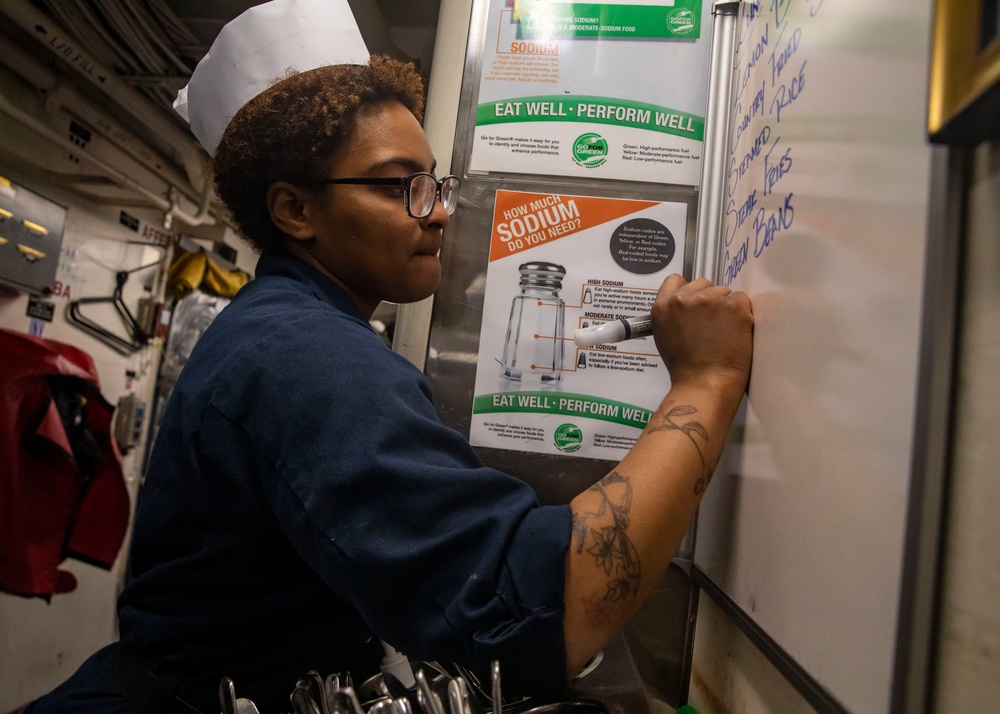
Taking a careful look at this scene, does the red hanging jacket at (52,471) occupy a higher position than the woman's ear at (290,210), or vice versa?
the woman's ear at (290,210)

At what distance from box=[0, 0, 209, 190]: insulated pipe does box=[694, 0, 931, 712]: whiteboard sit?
6.80 feet

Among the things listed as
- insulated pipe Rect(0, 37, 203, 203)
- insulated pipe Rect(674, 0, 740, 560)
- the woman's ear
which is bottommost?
the woman's ear

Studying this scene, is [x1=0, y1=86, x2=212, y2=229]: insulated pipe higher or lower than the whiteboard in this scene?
higher

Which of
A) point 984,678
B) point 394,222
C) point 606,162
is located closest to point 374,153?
point 394,222

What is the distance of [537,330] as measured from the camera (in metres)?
1.12

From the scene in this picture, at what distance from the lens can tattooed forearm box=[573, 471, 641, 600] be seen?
56cm

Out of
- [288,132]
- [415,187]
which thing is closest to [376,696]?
[415,187]

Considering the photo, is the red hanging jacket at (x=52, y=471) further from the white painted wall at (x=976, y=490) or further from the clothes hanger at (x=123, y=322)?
the white painted wall at (x=976, y=490)

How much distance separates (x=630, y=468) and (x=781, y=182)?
37 cm

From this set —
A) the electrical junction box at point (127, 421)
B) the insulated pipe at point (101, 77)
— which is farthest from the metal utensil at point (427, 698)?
the electrical junction box at point (127, 421)

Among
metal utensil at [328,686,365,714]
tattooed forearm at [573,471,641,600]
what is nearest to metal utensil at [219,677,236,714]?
metal utensil at [328,686,365,714]

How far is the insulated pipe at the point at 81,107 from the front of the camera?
2.03 meters

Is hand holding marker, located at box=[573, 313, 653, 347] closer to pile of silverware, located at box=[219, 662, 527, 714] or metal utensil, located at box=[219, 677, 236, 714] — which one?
pile of silverware, located at box=[219, 662, 527, 714]

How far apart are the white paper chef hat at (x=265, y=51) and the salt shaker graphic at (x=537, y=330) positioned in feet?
1.67
